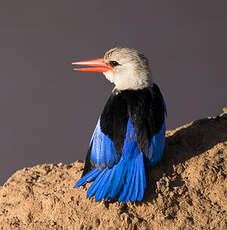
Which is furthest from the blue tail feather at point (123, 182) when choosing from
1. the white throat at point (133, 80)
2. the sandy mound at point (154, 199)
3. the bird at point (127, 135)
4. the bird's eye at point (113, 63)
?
the bird's eye at point (113, 63)

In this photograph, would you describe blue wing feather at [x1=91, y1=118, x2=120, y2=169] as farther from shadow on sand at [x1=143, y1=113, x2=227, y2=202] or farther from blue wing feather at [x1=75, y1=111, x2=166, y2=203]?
shadow on sand at [x1=143, y1=113, x2=227, y2=202]

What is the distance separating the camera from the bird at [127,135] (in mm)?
3357

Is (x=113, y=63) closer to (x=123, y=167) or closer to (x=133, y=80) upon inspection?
(x=133, y=80)

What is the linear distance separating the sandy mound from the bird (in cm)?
12

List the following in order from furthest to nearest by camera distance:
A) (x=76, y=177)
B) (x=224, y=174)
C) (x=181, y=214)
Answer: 1. (x=76, y=177)
2. (x=224, y=174)
3. (x=181, y=214)

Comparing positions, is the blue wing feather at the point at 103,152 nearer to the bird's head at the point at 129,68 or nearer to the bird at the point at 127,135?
the bird at the point at 127,135

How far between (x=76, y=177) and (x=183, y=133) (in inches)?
43.4

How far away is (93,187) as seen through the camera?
3.43 metres

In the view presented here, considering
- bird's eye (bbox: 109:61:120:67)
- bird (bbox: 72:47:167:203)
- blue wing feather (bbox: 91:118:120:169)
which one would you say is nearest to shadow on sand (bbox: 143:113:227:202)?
bird (bbox: 72:47:167:203)

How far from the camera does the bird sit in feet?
11.0

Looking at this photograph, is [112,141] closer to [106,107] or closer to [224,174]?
[106,107]

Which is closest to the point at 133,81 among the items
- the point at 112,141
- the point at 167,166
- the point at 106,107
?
the point at 106,107

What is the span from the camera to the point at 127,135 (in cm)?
339

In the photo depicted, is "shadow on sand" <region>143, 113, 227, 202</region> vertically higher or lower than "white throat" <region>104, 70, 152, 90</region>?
lower
